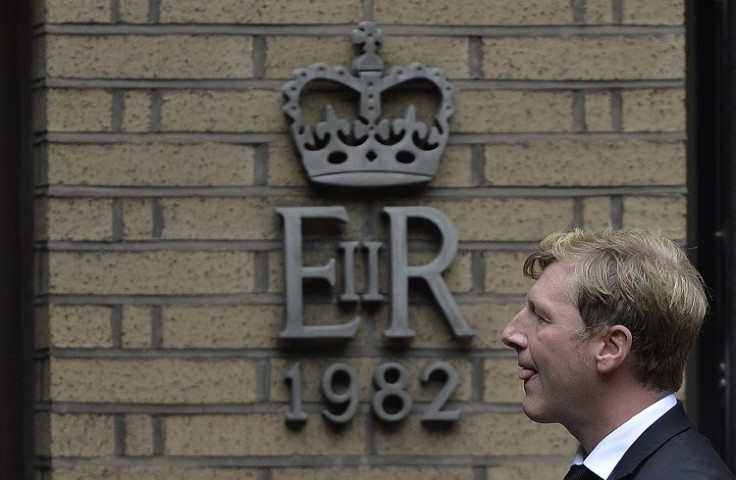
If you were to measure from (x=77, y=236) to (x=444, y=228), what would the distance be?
3.42 feet

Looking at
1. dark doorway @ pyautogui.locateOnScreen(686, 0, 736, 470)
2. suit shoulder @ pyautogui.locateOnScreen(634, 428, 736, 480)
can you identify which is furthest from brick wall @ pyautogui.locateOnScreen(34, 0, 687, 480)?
suit shoulder @ pyautogui.locateOnScreen(634, 428, 736, 480)

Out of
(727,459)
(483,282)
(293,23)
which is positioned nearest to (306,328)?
(483,282)

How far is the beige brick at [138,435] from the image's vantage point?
3.88 metres

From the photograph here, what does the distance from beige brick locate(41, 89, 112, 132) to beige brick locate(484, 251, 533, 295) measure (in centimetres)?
116

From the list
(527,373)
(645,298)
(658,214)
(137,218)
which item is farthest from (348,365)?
(645,298)

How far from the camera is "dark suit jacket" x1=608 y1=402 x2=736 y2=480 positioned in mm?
2367

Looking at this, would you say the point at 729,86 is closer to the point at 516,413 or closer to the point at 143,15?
the point at 516,413

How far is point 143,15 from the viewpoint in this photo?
394cm

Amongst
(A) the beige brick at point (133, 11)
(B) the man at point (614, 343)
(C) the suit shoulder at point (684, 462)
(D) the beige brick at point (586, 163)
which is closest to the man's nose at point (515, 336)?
(B) the man at point (614, 343)

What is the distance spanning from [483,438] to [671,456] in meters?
1.53

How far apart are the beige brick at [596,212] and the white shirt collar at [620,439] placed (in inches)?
56.3

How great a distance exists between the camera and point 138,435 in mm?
3883

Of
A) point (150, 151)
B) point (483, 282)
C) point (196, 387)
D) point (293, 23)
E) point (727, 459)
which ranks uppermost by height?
point (293, 23)

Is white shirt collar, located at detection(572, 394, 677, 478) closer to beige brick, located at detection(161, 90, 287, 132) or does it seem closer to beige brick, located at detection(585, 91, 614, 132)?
beige brick, located at detection(585, 91, 614, 132)
